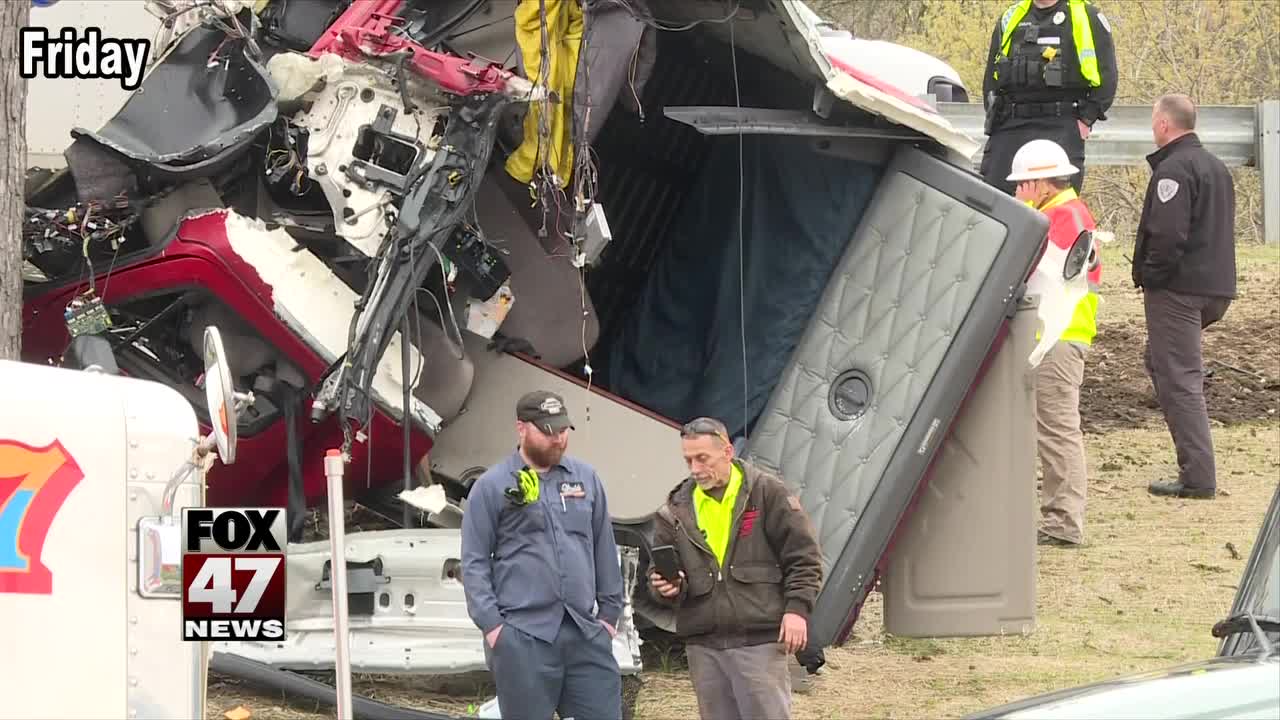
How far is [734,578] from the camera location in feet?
22.1

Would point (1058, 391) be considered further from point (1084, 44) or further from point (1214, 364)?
point (1214, 364)

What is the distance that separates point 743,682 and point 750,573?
1.22 ft

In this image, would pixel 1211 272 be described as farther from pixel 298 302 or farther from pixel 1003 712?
pixel 1003 712

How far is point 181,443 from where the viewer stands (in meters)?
5.12

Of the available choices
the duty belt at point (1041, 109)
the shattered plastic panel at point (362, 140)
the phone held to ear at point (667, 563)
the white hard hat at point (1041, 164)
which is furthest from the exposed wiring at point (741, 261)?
the duty belt at point (1041, 109)

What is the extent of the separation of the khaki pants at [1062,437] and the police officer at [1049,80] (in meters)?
1.12

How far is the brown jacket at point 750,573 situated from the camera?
6.71 metres

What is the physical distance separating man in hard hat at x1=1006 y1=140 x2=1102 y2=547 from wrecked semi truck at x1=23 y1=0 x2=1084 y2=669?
130cm

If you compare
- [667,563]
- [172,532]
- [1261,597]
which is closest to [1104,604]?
[667,563]

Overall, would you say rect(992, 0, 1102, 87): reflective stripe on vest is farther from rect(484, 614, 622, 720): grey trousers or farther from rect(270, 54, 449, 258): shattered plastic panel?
rect(484, 614, 622, 720): grey trousers

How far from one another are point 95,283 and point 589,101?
83.0 inches

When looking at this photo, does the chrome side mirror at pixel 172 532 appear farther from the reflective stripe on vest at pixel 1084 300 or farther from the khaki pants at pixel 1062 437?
the khaki pants at pixel 1062 437

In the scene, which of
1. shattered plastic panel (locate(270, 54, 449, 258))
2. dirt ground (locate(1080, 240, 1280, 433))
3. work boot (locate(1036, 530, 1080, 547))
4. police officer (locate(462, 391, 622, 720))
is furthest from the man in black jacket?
police officer (locate(462, 391, 622, 720))

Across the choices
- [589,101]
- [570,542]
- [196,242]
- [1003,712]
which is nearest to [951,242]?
[589,101]
